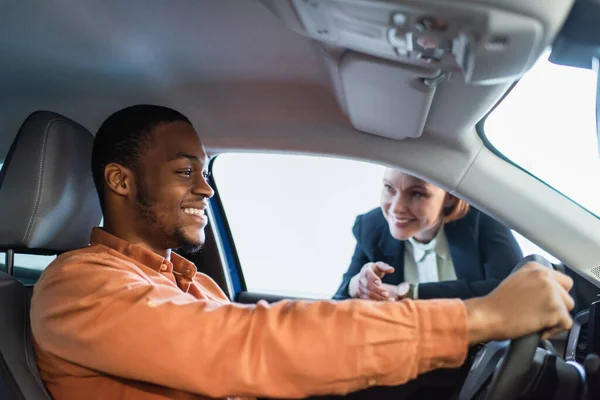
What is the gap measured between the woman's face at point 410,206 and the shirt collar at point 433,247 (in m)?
0.02

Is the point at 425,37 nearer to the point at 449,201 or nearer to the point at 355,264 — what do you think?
the point at 449,201

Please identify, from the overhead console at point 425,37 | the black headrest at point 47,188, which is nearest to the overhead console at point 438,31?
the overhead console at point 425,37

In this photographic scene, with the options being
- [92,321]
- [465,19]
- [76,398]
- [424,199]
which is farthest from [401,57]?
[424,199]

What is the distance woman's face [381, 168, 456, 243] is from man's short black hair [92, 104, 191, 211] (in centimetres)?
107

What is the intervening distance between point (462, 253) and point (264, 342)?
1636 mm

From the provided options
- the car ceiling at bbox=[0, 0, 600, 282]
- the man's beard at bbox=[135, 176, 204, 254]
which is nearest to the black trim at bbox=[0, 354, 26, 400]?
Result: the man's beard at bbox=[135, 176, 204, 254]

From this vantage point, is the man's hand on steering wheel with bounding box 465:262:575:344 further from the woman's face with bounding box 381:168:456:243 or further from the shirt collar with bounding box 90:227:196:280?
the woman's face with bounding box 381:168:456:243

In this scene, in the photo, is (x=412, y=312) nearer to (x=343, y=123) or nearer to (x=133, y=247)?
(x=133, y=247)

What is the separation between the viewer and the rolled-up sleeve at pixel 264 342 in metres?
1.12

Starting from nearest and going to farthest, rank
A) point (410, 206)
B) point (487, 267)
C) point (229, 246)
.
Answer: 1. point (487, 267)
2. point (410, 206)
3. point (229, 246)

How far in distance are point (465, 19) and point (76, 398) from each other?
1119 mm

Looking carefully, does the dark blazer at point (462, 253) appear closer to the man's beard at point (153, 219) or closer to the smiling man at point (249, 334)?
the man's beard at point (153, 219)

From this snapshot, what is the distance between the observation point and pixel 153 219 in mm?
1712

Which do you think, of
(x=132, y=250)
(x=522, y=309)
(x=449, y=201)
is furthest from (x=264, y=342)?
(x=449, y=201)
